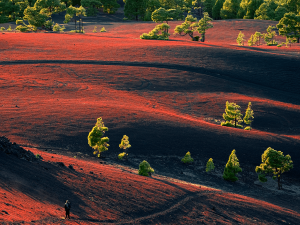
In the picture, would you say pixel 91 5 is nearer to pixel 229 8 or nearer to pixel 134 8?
pixel 134 8

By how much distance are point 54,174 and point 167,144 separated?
716 inches

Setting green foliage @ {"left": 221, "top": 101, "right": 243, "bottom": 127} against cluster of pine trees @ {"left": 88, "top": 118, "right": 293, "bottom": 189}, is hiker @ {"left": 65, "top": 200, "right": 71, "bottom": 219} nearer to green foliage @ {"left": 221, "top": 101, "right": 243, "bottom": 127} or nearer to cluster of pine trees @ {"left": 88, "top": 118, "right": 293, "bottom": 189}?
cluster of pine trees @ {"left": 88, "top": 118, "right": 293, "bottom": 189}

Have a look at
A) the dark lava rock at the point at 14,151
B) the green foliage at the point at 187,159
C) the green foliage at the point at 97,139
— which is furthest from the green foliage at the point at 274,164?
the dark lava rock at the point at 14,151

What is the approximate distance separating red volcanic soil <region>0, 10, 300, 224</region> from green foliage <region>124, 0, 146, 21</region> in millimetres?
68947

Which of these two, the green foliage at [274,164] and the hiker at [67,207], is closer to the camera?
the hiker at [67,207]

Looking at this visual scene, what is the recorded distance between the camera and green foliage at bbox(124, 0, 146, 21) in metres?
153

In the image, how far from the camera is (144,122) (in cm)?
4644

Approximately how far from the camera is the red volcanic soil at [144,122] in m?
25.5

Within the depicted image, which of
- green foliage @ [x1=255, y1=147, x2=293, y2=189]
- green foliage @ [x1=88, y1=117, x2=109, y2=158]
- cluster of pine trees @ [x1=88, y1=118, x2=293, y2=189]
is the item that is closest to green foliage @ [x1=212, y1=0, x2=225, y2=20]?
cluster of pine trees @ [x1=88, y1=118, x2=293, y2=189]

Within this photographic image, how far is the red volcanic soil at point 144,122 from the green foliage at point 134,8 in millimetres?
68947

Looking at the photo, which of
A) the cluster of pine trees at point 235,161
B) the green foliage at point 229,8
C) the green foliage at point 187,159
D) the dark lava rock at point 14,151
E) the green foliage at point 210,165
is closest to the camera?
the dark lava rock at point 14,151

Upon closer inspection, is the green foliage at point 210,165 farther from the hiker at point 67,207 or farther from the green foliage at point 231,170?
the hiker at point 67,207

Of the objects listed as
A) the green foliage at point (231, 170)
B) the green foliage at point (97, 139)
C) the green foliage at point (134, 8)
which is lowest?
the green foliage at point (231, 170)

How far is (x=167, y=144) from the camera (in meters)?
42.3
